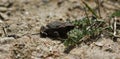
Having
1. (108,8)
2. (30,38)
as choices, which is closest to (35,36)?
(30,38)

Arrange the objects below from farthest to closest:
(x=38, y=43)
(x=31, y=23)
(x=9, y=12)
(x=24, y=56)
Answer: (x=9, y=12), (x=31, y=23), (x=38, y=43), (x=24, y=56)

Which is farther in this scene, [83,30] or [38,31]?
[38,31]

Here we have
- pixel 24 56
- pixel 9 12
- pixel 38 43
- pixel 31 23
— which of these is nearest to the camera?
pixel 24 56

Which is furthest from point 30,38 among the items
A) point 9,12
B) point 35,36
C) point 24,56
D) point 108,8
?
point 108,8

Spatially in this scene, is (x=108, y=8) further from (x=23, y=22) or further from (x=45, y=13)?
(x=23, y=22)

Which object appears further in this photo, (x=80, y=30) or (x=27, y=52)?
(x=80, y=30)

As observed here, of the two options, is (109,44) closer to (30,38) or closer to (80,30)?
(80,30)
